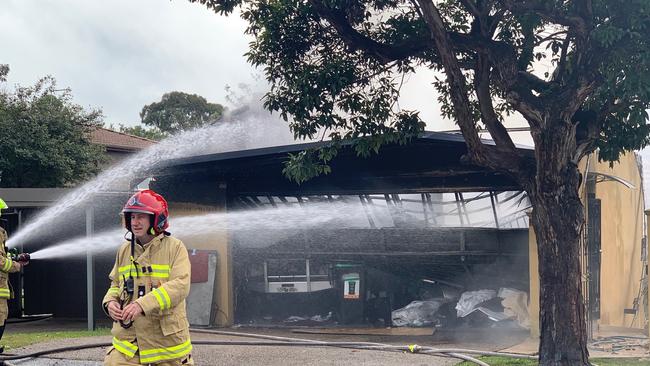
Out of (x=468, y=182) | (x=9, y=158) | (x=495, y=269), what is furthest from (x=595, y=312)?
(x=9, y=158)

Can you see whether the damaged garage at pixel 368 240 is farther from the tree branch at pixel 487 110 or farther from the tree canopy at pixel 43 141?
the tree canopy at pixel 43 141

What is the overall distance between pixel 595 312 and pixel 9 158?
70.0ft

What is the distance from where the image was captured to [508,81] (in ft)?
26.4

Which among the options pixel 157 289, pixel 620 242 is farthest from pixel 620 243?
pixel 157 289

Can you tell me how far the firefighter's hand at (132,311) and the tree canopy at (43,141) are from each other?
23617mm

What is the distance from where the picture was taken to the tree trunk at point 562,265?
25.1 ft

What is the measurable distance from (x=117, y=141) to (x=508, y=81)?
29.9 m

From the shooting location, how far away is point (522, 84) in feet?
26.6

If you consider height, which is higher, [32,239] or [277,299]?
[32,239]

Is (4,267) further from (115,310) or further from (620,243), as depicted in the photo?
(620,243)

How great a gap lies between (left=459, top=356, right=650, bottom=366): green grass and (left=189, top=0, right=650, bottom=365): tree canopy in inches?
29.7

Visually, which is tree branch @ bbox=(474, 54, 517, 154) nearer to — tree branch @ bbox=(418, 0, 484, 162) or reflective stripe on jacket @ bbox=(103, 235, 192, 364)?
tree branch @ bbox=(418, 0, 484, 162)

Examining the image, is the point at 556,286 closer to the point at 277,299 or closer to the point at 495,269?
the point at 495,269

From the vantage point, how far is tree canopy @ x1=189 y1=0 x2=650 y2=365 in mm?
7648
